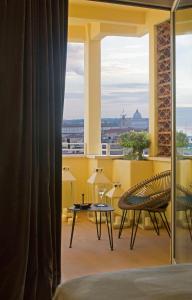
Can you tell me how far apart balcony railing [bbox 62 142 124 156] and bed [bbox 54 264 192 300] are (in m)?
4.77

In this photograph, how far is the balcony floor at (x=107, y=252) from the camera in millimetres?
3688

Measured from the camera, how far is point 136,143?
5.80 meters

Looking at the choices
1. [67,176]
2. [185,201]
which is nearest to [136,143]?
[67,176]

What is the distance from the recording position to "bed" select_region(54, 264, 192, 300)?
137 centimetres

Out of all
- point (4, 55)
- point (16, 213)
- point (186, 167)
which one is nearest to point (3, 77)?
point (4, 55)

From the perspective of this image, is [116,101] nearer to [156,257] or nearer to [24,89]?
[156,257]

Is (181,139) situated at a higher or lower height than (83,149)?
higher

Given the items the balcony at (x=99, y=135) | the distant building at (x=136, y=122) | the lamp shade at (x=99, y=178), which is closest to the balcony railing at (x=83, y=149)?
the balcony at (x=99, y=135)

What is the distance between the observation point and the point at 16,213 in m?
2.56

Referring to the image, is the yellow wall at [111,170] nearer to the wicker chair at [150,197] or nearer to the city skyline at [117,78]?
the wicker chair at [150,197]

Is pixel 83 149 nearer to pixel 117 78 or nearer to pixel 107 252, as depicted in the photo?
pixel 117 78

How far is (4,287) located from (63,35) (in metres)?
1.66

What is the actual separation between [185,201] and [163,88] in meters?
2.81

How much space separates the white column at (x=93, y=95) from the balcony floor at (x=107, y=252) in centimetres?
175
